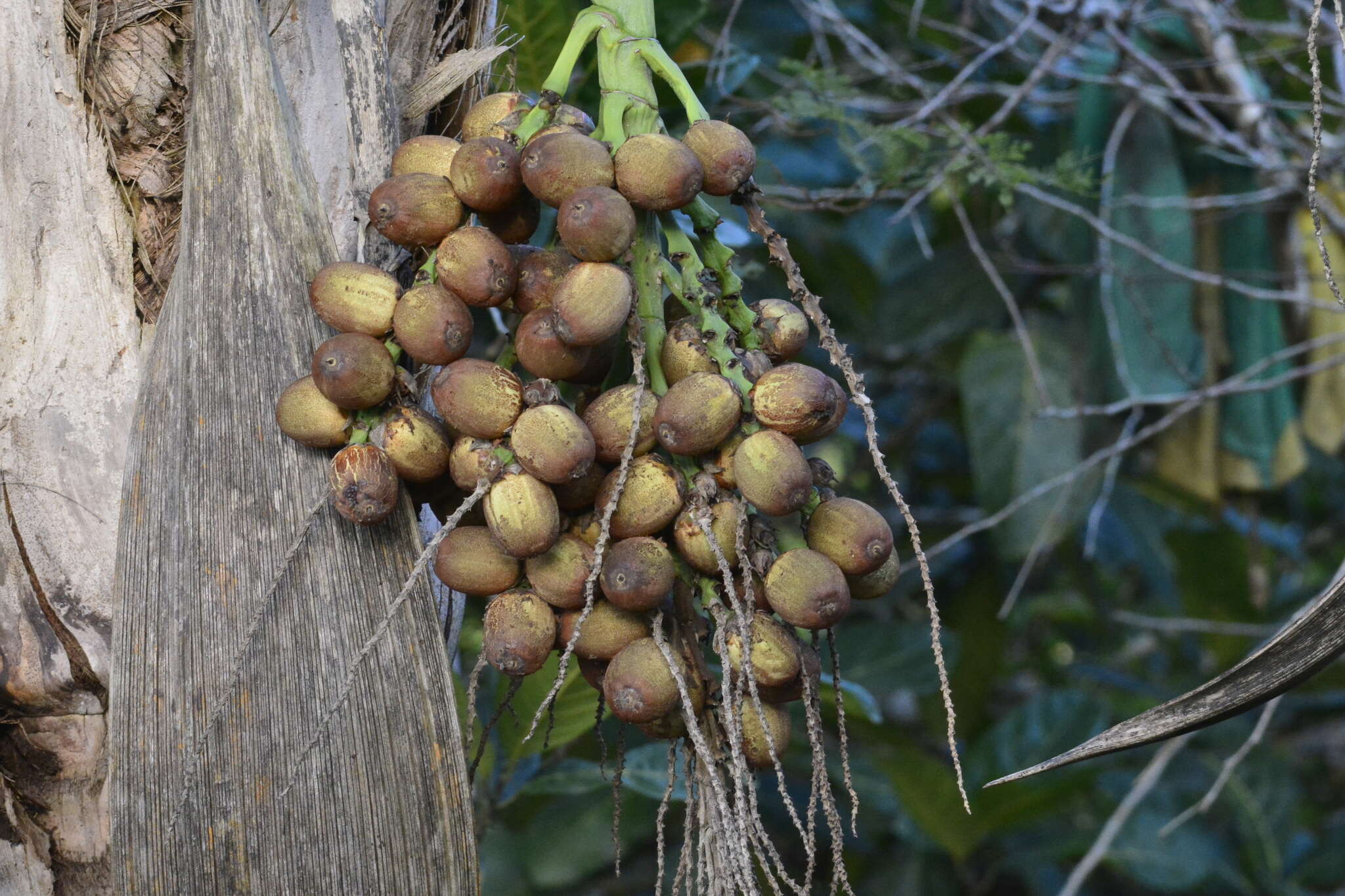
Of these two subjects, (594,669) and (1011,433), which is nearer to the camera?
(594,669)

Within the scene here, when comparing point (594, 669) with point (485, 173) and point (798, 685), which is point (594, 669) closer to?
point (798, 685)

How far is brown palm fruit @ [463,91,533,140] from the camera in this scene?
80 centimetres

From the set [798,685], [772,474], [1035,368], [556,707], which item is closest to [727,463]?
[772,474]

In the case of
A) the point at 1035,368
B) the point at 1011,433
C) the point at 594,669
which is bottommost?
the point at 1011,433

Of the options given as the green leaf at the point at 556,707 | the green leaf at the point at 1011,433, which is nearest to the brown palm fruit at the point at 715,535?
the green leaf at the point at 556,707

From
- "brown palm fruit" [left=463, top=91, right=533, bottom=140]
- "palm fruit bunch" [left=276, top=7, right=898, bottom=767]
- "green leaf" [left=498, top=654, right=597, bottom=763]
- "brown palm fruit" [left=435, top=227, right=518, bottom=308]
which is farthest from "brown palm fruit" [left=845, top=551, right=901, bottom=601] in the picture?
"green leaf" [left=498, top=654, right=597, bottom=763]

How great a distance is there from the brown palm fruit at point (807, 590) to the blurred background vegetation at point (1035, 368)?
770mm

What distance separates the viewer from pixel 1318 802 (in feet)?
13.0

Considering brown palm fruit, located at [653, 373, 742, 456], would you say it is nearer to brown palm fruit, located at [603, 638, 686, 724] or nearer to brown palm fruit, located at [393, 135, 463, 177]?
brown palm fruit, located at [603, 638, 686, 724]

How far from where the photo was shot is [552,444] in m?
0.69

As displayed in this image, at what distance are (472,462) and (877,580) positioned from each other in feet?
0.97

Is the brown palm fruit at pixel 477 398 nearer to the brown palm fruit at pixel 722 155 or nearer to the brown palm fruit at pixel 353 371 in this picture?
the brown palm fruit at pixel 353 371

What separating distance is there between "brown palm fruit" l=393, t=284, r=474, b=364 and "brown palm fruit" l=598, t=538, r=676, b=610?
18 centimetres

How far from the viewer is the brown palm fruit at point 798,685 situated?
0.73 metres
